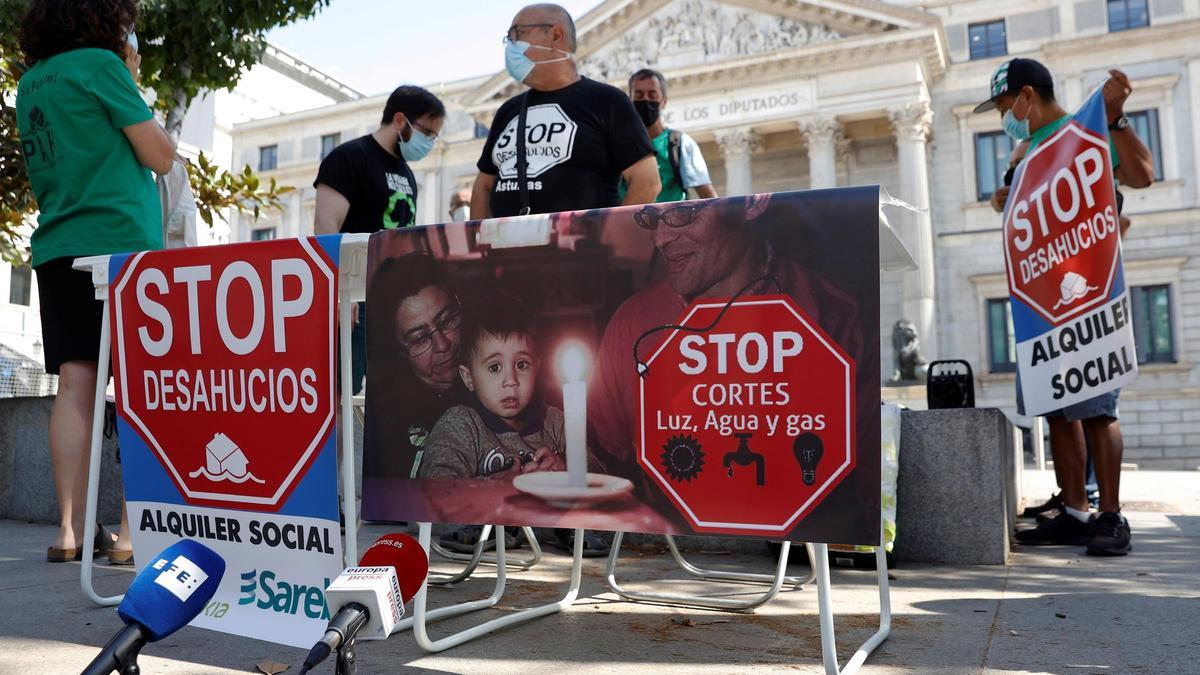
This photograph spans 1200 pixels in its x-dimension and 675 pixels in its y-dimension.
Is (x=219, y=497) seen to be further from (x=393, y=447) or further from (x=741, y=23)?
(x=741, y=23)

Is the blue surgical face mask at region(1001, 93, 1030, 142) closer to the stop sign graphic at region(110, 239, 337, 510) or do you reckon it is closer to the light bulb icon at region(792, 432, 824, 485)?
the light bulb icon at region(792, 432, 824, 485)

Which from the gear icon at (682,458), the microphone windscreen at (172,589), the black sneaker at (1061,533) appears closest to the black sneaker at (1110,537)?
the black sneaker at (1061,533)

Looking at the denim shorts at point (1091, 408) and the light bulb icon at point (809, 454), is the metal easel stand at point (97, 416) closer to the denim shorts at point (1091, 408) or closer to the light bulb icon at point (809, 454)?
the light bulb icon at point (809, 454)

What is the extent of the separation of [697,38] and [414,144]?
91.9 ft

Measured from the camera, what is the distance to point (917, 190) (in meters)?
26.5

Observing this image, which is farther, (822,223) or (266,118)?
(266,118)

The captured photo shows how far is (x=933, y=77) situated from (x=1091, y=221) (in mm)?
27194

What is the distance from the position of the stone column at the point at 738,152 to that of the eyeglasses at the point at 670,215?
89.1ft

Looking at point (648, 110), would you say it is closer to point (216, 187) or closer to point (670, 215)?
point (670, 215)

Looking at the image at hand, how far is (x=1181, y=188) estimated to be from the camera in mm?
25922

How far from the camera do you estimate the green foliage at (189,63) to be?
6262 mm

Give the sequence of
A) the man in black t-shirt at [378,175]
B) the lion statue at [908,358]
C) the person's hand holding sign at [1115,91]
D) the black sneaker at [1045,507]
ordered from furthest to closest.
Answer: the lion statue at [908,358] → the black sneaker at [1045,507] → the person's hand holding sign at [1115,91] → the man in black t-shirt at [378,175]

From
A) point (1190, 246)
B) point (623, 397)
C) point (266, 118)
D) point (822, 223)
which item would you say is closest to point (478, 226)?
point (623, 397)

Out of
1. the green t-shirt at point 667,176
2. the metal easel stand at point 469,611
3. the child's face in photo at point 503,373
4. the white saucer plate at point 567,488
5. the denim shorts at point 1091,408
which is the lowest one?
the metal easel stand at point 469,611
